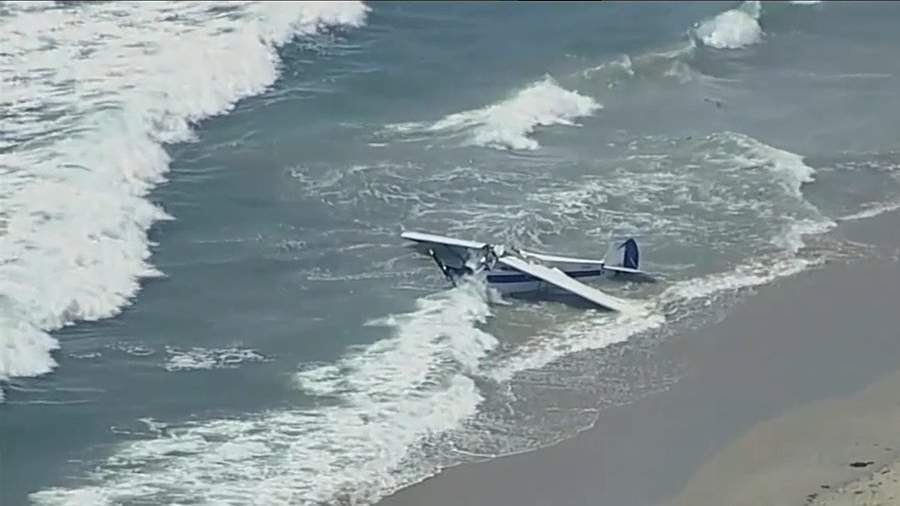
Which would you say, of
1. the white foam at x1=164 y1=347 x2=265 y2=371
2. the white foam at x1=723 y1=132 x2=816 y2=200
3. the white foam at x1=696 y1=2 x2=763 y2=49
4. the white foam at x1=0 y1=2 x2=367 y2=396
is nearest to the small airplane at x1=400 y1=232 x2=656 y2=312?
the white foam at x1=164 y1=347 x2=265 y2=371

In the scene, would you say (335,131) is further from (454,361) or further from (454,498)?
(454,498)

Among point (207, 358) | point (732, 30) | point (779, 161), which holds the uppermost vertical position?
point (732, 30)

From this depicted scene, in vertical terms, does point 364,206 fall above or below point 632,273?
above

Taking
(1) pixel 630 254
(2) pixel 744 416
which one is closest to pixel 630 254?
(1) pixel 630 254

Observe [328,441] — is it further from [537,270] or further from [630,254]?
[630,254]

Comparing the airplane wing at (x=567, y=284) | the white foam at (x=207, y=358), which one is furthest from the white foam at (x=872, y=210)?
the white foam at (x=207, y=358)

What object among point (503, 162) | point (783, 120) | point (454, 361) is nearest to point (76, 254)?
point (454, 361)

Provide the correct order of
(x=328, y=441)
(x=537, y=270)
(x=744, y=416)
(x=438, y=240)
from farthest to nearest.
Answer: (x=438, y=240)
(x=537, y=270)
(x=744, y=416)
(x=328, y=441)
